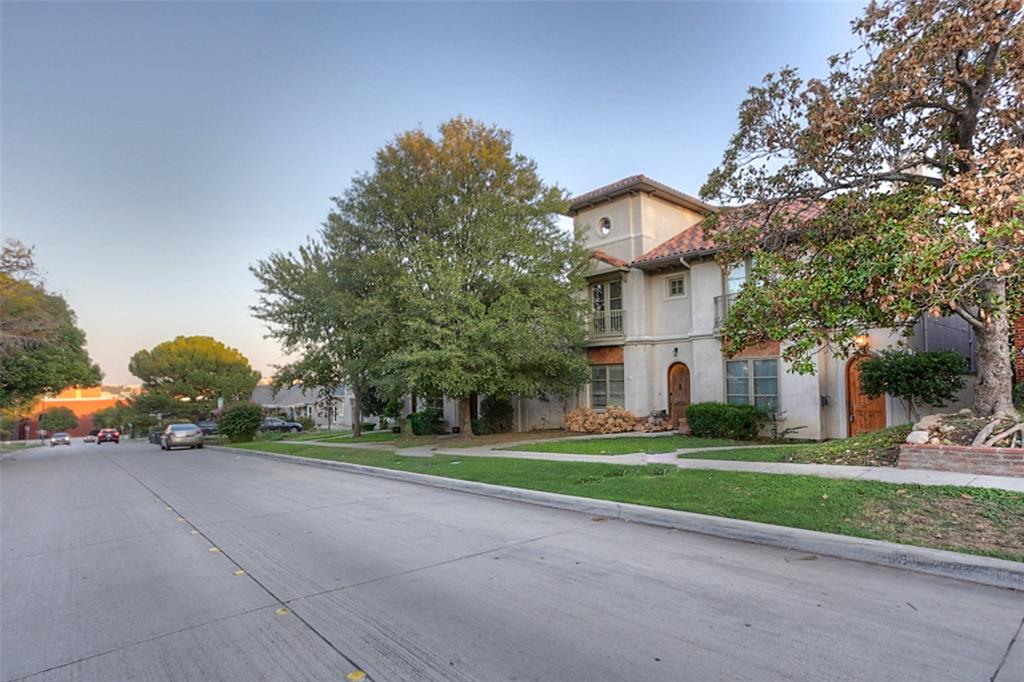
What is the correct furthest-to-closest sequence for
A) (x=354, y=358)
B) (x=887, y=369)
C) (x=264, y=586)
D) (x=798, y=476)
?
(x=354, y=358) < (x=887, y=369) < (x=798, y=476) < (x=264, y=586)

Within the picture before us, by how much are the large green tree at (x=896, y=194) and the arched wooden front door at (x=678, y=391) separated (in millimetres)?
8870

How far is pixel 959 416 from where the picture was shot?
1014 cm

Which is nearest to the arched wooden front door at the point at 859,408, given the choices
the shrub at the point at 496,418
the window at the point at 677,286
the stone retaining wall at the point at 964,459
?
the window at the point at 677,286

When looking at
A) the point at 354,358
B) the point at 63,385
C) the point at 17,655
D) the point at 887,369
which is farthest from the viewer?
the point at 63,385

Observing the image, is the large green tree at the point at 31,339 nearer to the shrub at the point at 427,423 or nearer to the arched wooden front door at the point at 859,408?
the shrub at the point at 427,423

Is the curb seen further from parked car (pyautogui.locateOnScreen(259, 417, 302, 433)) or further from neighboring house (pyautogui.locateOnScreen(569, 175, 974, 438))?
parked car (pyautogui.locateOnScreen(259, 417, 302, 433))

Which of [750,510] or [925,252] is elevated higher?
[925,252]

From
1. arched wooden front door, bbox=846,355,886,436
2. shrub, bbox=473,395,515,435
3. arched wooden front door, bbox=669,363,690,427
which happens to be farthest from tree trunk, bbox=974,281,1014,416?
shrub, bbox=473,395,515,435

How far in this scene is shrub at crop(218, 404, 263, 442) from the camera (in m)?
27.7

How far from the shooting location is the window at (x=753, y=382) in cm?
1695

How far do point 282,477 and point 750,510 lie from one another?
10.5 m

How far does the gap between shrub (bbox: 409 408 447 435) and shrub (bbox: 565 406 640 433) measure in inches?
295

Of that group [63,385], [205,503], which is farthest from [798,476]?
[63,385]

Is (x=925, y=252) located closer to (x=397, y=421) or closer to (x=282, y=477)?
(x=282, y=477)
